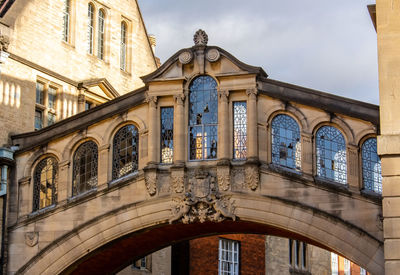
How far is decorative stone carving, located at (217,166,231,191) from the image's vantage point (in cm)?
2775

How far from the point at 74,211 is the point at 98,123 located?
270 centimetres

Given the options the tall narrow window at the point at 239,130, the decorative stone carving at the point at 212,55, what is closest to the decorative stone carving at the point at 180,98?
the decorative stone carving at the point at 212,55

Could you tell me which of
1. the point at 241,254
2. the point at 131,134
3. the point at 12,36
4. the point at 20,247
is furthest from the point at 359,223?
the point at 241,254

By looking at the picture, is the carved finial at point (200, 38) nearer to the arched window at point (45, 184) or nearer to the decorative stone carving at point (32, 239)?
the arched window at point (45, 184)

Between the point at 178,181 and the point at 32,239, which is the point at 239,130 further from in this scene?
the point at 32,239

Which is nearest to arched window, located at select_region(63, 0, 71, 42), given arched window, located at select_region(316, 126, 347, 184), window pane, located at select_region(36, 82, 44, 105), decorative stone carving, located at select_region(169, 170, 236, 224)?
window pane, located at select_region(36, 82, 44, 105)

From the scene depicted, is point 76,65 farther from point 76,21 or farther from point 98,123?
point 98,123

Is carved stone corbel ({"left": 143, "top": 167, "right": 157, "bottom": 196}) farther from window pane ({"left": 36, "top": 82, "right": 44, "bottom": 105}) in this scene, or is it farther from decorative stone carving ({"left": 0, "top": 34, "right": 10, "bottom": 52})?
window pane ({"left": 36, "top": 82, "right": 44, "bottom": 105})

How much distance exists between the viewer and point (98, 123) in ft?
97.3

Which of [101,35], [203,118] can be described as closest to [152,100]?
[203,118]

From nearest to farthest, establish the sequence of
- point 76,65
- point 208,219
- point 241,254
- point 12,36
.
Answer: point 208,219, point 12,36, point 76,65, point 241,254

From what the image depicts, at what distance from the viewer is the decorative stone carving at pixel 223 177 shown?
27.8m

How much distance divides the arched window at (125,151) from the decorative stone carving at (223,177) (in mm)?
2748

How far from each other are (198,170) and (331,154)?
3.79 meters
